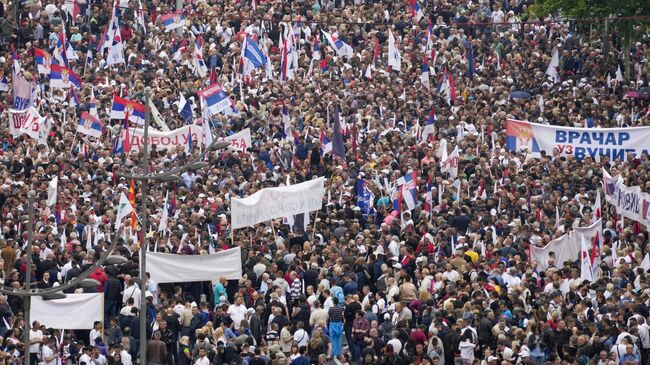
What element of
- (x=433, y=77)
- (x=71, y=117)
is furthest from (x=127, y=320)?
(x=433, y=77)

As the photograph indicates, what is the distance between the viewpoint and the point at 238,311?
35500mm

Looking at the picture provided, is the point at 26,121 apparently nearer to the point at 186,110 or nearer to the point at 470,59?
the point at 186,110

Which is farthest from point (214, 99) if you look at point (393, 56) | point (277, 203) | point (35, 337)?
point (35, 337)

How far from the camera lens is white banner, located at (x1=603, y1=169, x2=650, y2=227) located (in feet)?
127

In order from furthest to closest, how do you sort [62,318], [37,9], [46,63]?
1. [37,9]
2. [46,63]
3. [62,318]

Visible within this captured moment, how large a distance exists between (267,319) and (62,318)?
3.58 meters

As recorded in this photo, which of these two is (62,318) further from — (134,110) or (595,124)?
(595,124)

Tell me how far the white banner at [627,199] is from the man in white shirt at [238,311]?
8.09 m

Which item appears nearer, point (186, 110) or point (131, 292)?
point (131, 292)

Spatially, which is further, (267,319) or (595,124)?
(595,124)

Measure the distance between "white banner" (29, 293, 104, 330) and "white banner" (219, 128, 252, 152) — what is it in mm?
11137

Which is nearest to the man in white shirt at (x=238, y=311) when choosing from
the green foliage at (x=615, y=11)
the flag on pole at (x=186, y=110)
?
the flag on pole at (x=186, y=110)

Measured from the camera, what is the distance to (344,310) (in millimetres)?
35781

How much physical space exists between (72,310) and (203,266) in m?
3.20
